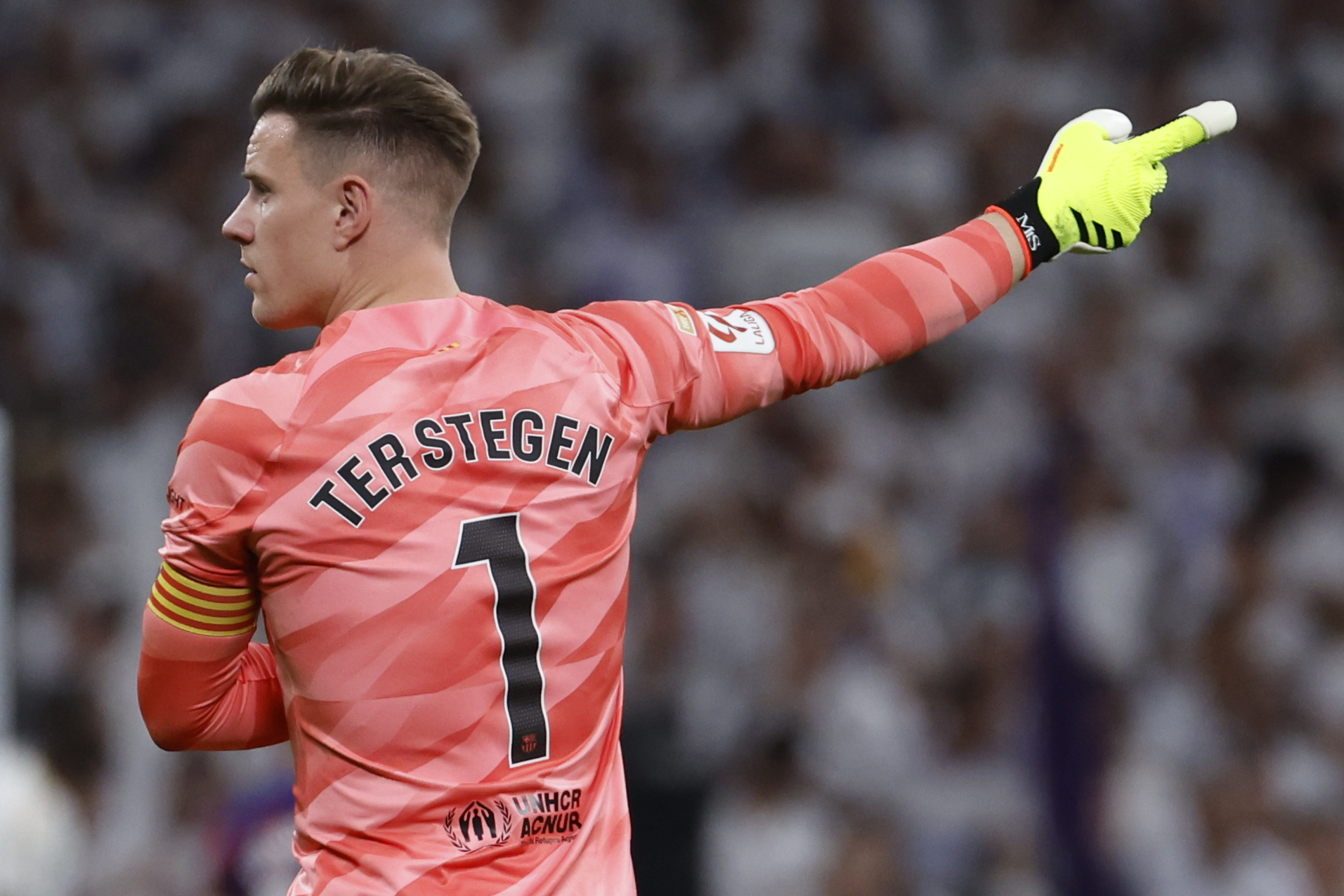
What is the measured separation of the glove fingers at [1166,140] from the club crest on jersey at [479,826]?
1.35 meters

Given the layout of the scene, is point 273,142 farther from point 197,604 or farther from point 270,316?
point 197,604

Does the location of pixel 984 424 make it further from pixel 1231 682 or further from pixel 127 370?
pixel 127 370

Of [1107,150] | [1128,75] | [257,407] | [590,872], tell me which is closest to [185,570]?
[257,407]

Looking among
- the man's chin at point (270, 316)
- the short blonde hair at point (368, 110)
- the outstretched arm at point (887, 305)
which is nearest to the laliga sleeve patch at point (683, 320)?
the outstretched arm at point (887, 305)

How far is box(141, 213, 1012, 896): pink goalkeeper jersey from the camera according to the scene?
2041 mm

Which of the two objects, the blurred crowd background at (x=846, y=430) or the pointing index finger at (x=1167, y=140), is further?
the blurred crowd background at (x=846, y=430)

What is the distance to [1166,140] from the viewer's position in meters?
2.61

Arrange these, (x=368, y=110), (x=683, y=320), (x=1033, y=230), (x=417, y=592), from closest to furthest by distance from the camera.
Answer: (x=417, y=592) → (x=368, y=110) → (x=683, y=320) → (x=1033, y=230)

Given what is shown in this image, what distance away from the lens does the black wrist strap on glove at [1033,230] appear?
255 cm

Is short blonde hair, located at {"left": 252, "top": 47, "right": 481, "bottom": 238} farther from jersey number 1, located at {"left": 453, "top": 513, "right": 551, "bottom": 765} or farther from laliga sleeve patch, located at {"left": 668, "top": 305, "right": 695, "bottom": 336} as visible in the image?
jersey number 1, located at {"left": 453, "top": 513, "right": 551, "bottom": 765}

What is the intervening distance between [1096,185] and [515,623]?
3.67 feet

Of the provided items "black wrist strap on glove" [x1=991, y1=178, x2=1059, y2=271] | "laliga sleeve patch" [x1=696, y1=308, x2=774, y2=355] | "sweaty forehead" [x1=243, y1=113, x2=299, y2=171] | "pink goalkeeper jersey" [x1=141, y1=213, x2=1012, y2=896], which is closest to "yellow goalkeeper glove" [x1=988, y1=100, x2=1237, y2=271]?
"black wrist strap on glove" [x1=991, y1=178, x2=1059, y2=271]

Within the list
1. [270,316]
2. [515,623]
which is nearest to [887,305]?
[515,623]

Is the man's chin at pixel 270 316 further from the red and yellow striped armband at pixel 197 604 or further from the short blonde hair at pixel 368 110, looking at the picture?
the red and yellow striped armband at pixel 197 604
